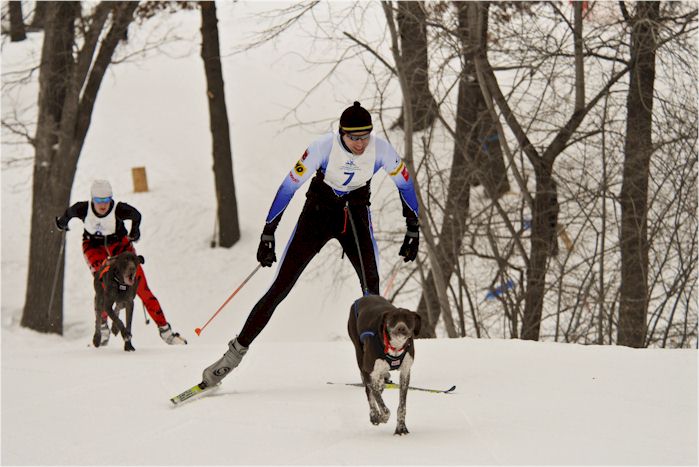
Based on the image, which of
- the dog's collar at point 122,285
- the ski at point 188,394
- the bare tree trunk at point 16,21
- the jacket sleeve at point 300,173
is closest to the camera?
the jacket sleeve at point 300,173

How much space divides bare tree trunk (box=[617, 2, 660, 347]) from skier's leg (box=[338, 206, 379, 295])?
6.23 meters

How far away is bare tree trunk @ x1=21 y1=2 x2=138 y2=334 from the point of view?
15.2m

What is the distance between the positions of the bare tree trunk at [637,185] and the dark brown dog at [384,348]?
289 inches

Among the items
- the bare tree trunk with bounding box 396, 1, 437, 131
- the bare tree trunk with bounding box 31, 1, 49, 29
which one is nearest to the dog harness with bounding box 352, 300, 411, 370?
the bare tree trunk with bounding box 396, 1, 437, 131

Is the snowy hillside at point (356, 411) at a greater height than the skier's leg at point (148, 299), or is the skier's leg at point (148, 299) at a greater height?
the skier's leg at point (148, 299)

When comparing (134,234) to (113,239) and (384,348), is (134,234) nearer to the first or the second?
(113,239)

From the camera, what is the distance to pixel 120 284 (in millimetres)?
10141

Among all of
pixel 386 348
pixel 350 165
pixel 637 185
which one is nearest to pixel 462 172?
pixel 637 185

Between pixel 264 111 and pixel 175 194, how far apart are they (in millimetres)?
4797

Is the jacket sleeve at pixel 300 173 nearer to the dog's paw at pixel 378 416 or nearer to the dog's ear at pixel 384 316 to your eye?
the dog's ear at pixel 384 316

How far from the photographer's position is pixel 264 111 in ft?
80.7

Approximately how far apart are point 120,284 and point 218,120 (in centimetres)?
875

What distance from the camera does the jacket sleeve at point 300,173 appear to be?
6.64m

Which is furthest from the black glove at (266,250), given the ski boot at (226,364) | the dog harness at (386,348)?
the dog harness at (386,348)
